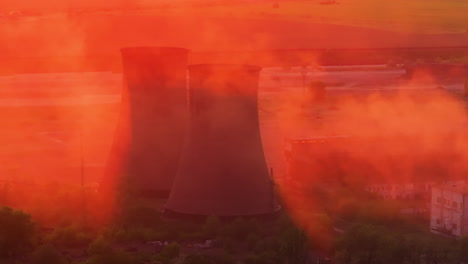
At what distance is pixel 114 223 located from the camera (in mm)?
10852

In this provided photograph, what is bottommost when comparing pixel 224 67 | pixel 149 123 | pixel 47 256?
pixel 47 256

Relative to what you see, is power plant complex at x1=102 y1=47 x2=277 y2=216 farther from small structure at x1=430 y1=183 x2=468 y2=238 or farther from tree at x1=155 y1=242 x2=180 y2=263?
small structure at x1=430 y1=183 x2=468 y2=238

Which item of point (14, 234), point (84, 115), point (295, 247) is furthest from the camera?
point (84, 115)

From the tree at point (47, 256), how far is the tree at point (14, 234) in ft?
1.35

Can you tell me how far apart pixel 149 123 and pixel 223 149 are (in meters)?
1.86

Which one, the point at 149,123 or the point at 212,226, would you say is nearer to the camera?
the point at 212,226

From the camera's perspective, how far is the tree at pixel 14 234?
935 centimetres

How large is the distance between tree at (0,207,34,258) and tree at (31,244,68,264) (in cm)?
41

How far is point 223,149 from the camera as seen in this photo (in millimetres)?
10438

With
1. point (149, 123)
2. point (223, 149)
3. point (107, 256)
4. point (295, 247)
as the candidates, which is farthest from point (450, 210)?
point (107, 256)

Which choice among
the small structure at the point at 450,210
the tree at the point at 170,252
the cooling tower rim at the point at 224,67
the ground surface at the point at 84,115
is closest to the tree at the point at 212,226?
the tree at the point at 170,252

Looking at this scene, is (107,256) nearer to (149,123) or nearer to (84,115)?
(149,123)

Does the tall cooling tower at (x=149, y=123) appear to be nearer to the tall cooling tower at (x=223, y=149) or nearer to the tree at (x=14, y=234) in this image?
the tall cooling tower at (x=223, y=149)

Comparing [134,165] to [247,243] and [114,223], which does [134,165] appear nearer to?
[114,223]
